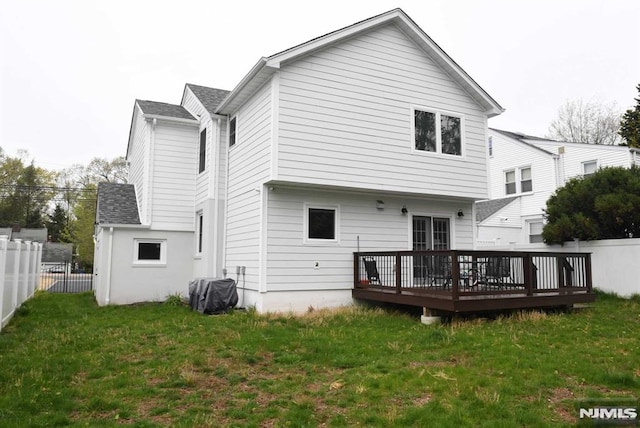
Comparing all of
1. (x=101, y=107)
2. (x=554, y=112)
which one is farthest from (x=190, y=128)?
(x=554, y=112)

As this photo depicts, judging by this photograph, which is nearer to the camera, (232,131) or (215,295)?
(215,295)

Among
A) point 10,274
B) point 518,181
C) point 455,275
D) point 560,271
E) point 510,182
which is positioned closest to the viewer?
point 455,275

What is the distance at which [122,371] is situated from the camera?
6.14 metres

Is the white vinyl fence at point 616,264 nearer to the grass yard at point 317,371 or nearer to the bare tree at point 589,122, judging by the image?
the grass yard at point 317,371

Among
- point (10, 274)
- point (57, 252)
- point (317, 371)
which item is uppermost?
point (57, 252)

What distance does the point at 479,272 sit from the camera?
10523 mm

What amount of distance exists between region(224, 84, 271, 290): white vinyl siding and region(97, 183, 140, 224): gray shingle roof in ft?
11.2

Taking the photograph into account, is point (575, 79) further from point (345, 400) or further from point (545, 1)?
point (345, 400)

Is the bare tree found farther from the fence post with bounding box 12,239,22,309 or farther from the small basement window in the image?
the fence post with bounding box 12,239,22,309

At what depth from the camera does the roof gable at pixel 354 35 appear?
1044cm

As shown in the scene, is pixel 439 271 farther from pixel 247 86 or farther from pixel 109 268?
pixel 109 268

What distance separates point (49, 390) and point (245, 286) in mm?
6356

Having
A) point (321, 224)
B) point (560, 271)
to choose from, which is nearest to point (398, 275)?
point (321, 224)

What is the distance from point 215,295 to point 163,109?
7496 mm
